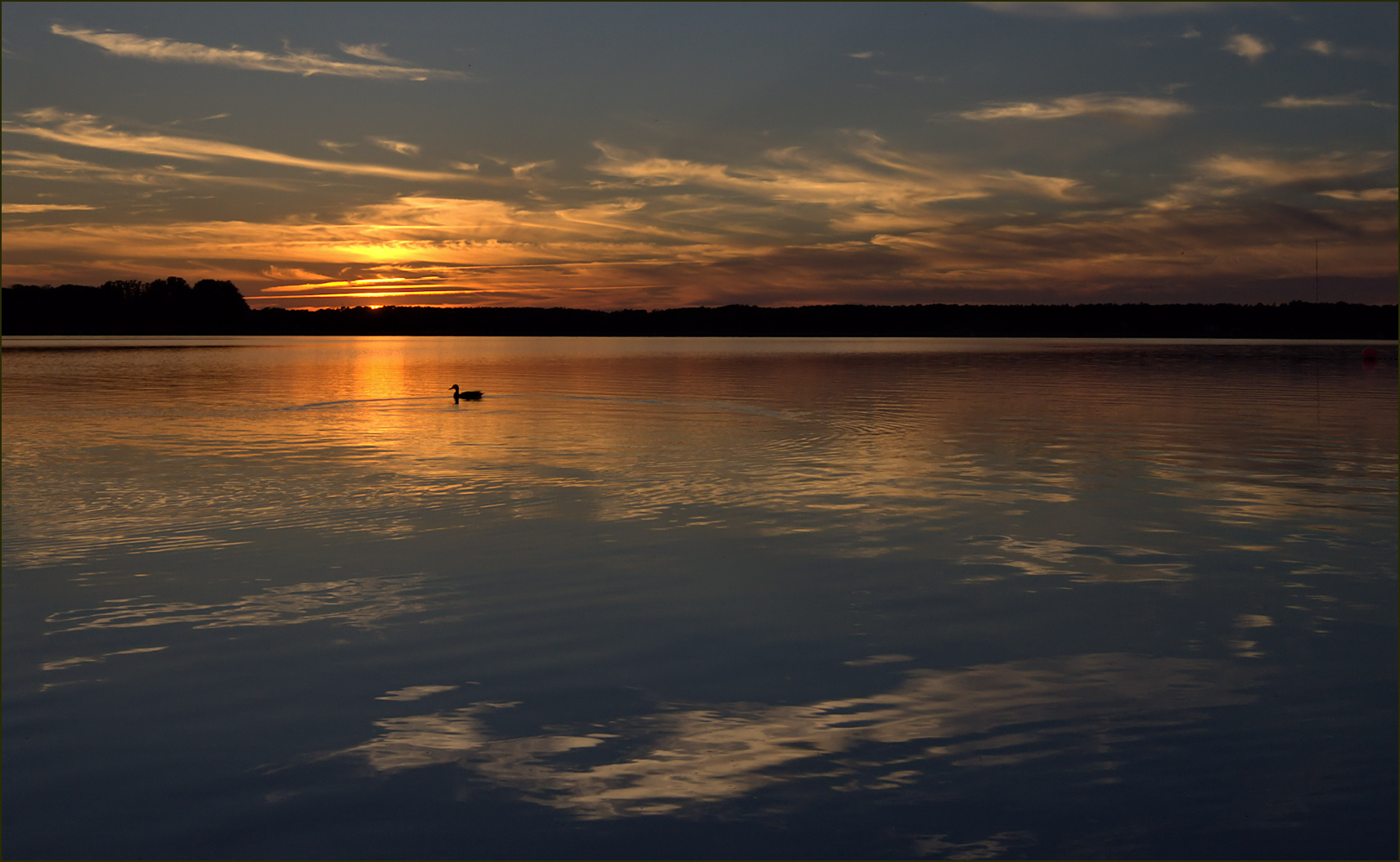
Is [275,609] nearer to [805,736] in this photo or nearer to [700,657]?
[700,657]

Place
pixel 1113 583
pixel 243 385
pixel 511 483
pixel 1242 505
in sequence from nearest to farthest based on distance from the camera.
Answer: pixel 1113 583
pixel 1242 505
pixel 511 483
pixel 243 385

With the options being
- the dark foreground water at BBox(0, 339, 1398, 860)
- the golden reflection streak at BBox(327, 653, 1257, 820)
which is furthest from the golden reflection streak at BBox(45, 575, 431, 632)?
the golden reflection streak at BBox(327, 653, 1257, 820)

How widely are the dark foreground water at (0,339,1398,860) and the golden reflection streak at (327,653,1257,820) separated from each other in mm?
35

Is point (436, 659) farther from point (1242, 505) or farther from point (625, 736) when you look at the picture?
point (1242, 505)

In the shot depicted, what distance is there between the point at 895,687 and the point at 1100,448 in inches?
718

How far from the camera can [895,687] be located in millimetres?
8836

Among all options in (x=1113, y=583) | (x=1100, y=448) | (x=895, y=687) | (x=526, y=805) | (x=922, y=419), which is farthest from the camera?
(x=922, y=419)

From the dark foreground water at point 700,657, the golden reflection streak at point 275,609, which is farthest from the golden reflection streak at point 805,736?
the golden reflection streak at point 275,609

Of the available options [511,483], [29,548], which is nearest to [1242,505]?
[511,483]

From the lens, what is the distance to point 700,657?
383 inches

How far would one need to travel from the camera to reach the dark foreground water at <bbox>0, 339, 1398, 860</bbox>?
6668 millimetres

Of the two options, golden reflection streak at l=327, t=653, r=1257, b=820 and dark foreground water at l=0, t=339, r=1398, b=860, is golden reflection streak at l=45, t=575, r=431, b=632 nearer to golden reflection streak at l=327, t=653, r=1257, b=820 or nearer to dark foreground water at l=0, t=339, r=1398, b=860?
dark foreground water at l=0, t=339, r=1398, b=860

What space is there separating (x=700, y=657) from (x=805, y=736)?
209 cm

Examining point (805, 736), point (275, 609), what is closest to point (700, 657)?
point (805, 736)
